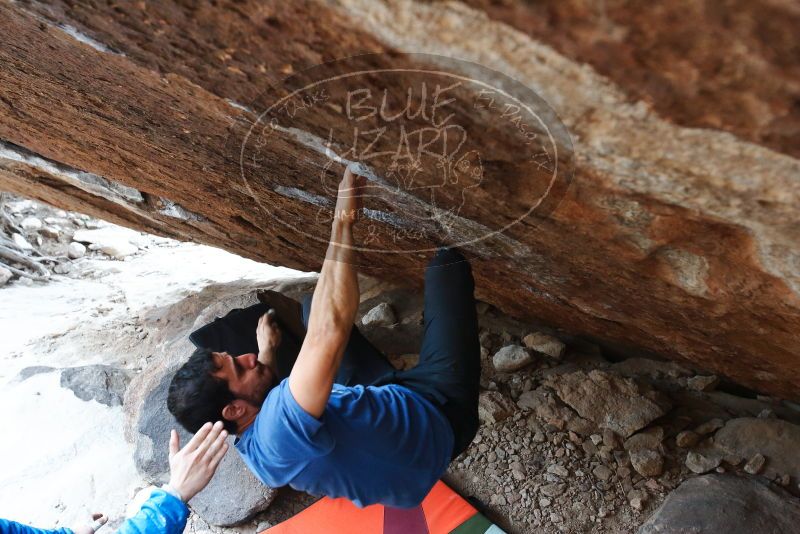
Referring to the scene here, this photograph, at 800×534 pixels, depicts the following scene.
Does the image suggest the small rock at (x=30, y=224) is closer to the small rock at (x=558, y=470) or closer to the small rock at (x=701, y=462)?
the small rock at (x=558, y=470)

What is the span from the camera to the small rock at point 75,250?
291 inches

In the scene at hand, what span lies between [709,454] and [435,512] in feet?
3.86

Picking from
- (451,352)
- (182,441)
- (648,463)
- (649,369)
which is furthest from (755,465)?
(182,441)

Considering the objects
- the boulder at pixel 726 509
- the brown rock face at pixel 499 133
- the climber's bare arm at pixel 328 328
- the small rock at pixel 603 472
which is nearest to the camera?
the brown rock face at pixel 499 133

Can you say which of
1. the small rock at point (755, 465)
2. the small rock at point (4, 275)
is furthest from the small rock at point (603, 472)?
the small rock at point (4, 275)

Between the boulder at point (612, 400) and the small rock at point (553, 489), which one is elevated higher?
the boulder at point (612, 400)

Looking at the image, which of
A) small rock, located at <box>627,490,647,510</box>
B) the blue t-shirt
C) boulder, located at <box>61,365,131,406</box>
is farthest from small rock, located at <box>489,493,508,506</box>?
boulder, located at <box>61,365,131,406</box>

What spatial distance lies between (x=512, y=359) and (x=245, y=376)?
161cm

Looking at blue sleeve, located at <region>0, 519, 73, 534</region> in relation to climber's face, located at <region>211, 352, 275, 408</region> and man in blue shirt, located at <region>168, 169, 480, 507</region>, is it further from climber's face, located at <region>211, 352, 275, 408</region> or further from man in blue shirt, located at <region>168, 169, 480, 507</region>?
climber's face, located at <region>211, 352, 275, 408</region>

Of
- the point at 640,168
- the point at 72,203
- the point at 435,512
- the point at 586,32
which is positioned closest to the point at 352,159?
the point at 640,168

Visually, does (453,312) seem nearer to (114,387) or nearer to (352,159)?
(352,159)

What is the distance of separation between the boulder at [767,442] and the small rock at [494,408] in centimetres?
90

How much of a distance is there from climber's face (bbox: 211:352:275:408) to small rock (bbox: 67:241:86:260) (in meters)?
6.44

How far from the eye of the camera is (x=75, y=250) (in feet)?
24.4
